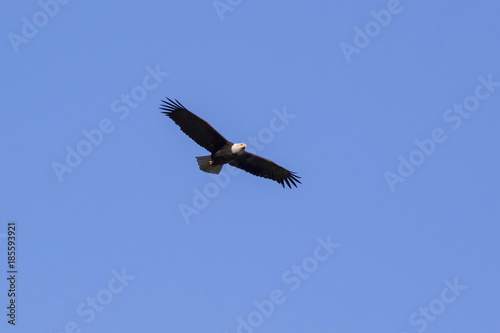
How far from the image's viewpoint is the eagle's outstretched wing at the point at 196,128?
107ft

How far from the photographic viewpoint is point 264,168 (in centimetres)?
3441

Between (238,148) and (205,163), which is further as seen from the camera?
(205,163)

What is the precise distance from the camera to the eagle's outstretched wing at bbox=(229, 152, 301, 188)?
33844 millimetres

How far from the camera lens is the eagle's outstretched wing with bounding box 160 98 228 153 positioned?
32625 millimetres

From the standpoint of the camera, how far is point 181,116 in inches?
1292

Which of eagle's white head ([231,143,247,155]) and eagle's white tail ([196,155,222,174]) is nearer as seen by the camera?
eagle's white head ([231,143,247,155])

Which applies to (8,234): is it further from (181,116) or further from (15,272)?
(181,116)

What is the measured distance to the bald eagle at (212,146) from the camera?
107ft

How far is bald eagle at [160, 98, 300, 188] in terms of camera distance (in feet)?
107

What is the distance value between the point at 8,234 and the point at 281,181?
8.57 m

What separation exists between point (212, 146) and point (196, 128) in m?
0.73

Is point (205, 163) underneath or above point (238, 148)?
above

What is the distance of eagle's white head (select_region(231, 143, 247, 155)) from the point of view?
32.6 m

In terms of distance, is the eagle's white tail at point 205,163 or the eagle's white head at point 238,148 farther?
the eagle's white tail at point 205,163
